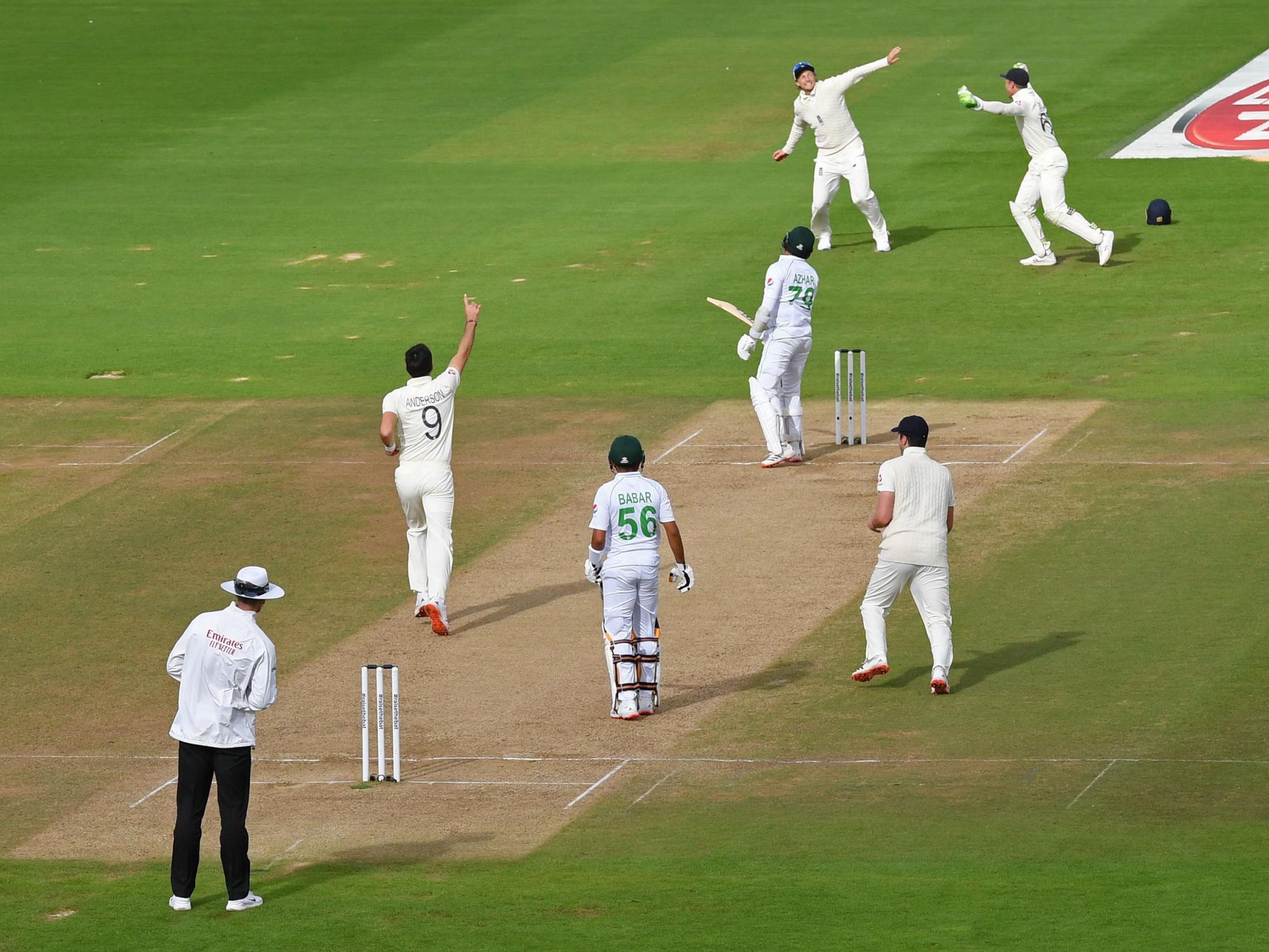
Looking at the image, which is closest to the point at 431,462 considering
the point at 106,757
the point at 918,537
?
the point at 106,757

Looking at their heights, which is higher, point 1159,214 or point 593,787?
point 1159,214

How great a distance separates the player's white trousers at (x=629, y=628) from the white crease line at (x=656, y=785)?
1.16 m

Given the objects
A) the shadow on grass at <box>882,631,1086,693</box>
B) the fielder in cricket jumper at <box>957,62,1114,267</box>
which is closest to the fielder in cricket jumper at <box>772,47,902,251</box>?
the fielder in cricket jumper at <box>957,62,1114,267</box>

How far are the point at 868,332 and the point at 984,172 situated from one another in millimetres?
8238

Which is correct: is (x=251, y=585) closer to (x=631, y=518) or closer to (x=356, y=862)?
(x=356, y=862)

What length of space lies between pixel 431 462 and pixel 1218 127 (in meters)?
22.2

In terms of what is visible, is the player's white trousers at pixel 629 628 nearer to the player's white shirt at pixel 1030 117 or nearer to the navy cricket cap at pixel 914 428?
the navy cricket cap at pixel 914 428

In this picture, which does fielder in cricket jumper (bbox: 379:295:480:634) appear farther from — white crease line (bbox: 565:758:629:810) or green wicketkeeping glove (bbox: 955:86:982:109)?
green wicketkeeping glove (bbox: 955:86:982:109)

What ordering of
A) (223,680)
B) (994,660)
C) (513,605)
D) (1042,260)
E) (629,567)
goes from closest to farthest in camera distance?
(223,680), (629,567), (994,660), (513,605), (1042,260)

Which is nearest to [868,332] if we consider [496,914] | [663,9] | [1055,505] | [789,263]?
[789,263]

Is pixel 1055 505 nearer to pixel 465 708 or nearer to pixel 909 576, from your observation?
pixel 909 576

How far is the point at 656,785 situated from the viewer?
14.5 meters

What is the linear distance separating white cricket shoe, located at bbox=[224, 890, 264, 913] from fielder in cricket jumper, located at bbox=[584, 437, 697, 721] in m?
3.92

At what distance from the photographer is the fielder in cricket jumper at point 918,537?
15953mm
